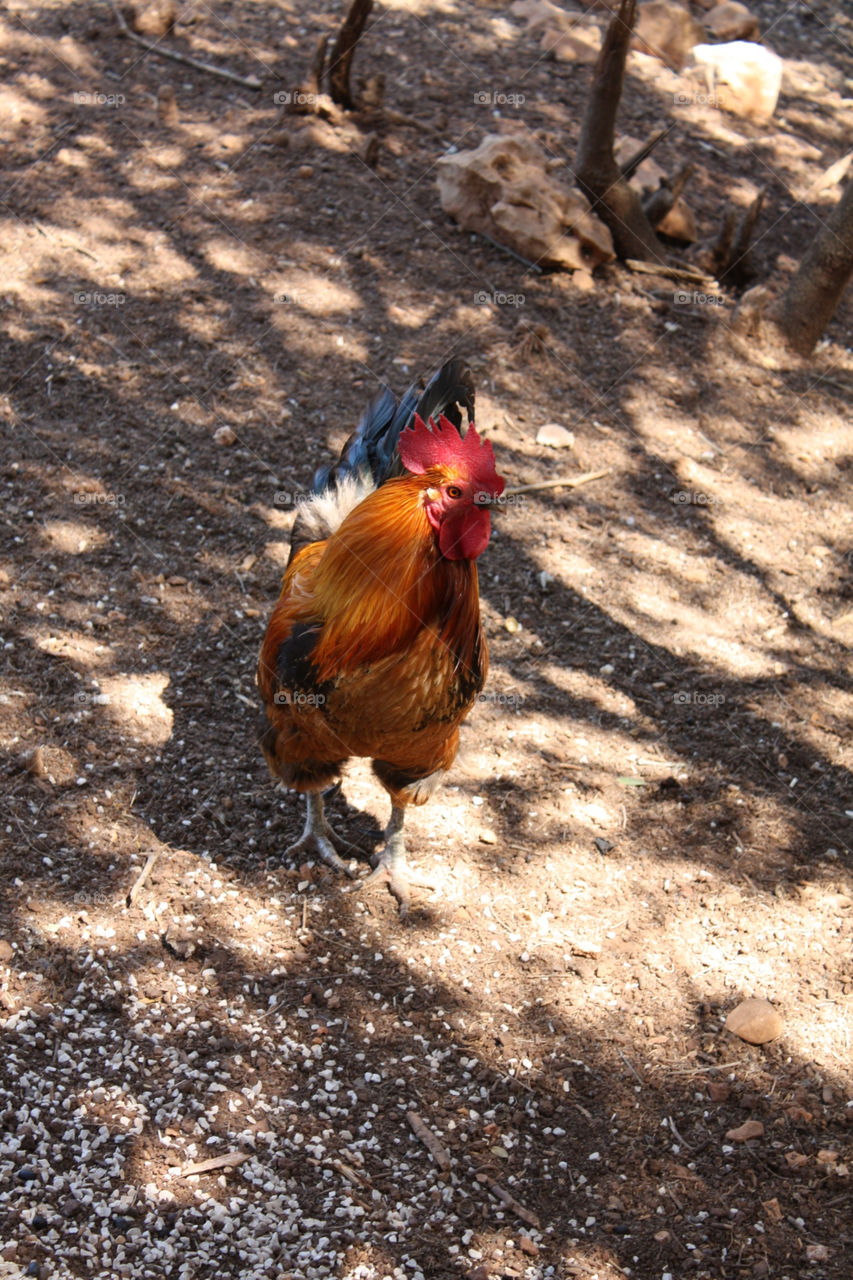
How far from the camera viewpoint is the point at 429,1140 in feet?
12.2

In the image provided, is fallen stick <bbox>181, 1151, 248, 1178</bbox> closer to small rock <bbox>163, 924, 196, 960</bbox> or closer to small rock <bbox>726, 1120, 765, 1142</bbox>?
small rock <bbox>163, 924, 196, 960</bbox>

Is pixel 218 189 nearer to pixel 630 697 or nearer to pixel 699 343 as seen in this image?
pixel 699 343

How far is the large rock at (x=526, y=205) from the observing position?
770 cm

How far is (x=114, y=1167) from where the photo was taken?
3.43 metres

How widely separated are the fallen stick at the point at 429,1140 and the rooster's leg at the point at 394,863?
103cm

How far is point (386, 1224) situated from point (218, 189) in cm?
720

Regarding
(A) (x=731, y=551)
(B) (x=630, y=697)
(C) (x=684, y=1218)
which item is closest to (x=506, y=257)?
(A) (x=731, y=551)

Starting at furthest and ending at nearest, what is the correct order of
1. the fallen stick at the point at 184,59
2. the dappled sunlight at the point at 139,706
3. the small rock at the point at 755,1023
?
1. the fallen stick at the point at 184,59
2. the dappled sunlight at the point at 139,706
3. the small rock at the point at 755,1023

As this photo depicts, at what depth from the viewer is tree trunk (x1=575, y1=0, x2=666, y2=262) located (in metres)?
7.43

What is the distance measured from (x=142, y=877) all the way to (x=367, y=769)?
1317 mm

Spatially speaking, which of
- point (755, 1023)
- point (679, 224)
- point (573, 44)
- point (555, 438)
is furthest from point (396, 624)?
point (573, 44)

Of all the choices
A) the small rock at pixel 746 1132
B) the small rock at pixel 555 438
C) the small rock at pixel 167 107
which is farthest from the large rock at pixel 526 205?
the small rock at pixel 746 1132

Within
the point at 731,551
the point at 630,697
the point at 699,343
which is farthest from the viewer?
the point at 699,343

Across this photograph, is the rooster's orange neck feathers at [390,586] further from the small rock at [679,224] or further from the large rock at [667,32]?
the large rock at [667,32]
